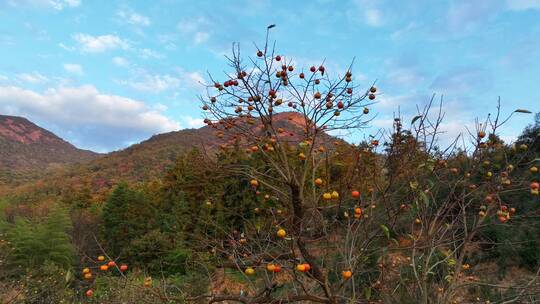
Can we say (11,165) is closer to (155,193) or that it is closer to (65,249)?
(155,193)

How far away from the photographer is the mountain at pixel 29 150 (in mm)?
58409

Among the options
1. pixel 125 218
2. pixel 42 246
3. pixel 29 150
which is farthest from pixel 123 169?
pixel 29 150

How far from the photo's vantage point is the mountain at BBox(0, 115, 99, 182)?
192 ft

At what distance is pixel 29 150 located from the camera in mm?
68312

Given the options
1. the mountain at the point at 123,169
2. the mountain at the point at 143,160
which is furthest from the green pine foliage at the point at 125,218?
the mountain at the point at 143,160

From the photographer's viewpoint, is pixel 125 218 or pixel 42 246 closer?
pixel 42 246

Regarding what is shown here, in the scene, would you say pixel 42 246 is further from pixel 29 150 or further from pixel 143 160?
pixel 29 150

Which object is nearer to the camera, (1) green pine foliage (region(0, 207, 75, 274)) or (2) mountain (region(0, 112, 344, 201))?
(1) green pine foliage (region(0, 207, 75, 274))

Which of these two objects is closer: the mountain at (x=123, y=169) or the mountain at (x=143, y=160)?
the mountain at (x=123, y=169)

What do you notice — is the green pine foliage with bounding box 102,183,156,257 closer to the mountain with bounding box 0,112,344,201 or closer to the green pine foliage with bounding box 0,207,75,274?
the green pine foliage with bounding box 0,207,75,274

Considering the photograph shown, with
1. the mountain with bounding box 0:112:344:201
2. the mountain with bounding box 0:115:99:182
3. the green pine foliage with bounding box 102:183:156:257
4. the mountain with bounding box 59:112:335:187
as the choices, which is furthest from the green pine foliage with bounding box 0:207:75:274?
the mountain with bounding box 0:115:99:182

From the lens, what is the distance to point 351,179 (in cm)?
312

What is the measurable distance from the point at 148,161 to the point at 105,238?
28.5m

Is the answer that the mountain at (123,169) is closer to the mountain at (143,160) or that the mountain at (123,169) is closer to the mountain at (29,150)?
the mountain at (143,160)
